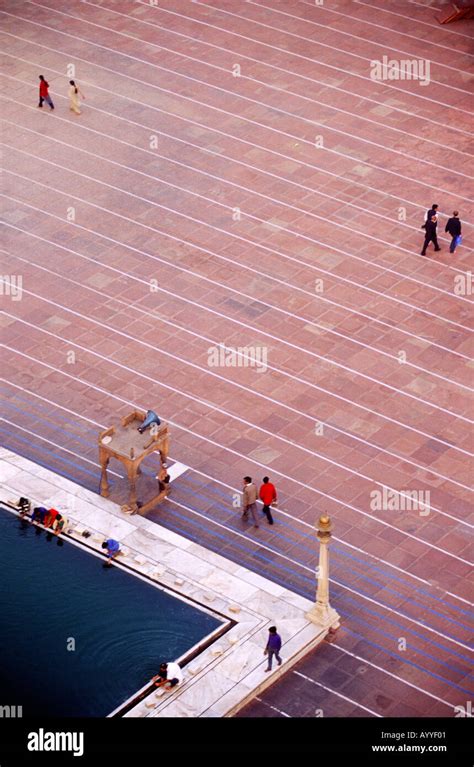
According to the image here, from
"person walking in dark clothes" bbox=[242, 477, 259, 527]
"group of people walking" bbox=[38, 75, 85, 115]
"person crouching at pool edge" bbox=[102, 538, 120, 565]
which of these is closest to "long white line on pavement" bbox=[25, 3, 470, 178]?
"group of people walking" bbox=[38, 75, 85, 115]

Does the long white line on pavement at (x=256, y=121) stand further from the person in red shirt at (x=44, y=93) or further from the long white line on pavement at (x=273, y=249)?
the long white line on pavement at (x=273, y=249)

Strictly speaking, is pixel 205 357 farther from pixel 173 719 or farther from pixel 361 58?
pixel 361 58

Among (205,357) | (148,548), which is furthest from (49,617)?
(205,357)

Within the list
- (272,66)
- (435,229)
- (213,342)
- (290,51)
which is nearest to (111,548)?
(213,342)

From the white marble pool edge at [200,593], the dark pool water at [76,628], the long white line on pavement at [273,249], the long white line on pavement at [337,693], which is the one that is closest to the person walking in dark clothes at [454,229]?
the long white line on pavement at [273,249]

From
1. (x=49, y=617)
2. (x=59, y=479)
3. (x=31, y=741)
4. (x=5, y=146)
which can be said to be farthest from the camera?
(x=5, y=146)
